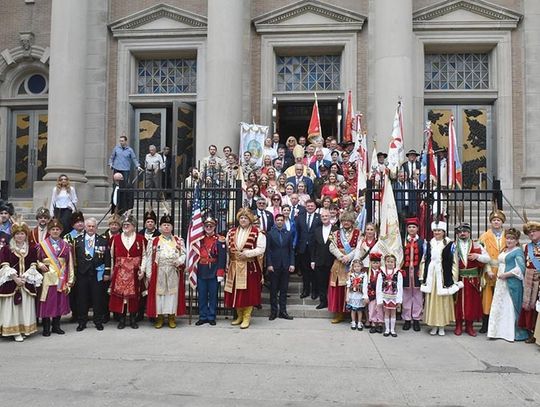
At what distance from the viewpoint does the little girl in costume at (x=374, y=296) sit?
923cm

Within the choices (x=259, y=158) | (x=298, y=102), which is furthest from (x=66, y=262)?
(x=298, y=102)

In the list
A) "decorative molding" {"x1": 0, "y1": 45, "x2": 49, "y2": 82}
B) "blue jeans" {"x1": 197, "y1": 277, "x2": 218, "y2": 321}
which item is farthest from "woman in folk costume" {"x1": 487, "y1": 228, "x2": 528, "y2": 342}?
Answer: "decorative molding" {"x1": 0, "y1": 45, "x2": 49, "y2": 82}

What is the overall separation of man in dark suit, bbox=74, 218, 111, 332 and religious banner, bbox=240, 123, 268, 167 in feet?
23.6

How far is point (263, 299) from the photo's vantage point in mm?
10961

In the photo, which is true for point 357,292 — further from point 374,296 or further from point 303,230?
point 303,230

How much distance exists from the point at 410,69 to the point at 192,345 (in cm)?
1095

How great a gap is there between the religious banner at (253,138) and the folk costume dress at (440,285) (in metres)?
7.82

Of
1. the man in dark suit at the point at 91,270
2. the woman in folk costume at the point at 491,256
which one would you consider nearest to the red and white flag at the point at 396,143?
the woman in folk costume at the point at 491,256

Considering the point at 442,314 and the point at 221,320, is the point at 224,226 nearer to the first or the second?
the point at 221,320

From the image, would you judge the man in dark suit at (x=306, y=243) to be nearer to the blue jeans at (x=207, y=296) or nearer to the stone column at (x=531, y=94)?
the blue jeans at (x=207, y=296)

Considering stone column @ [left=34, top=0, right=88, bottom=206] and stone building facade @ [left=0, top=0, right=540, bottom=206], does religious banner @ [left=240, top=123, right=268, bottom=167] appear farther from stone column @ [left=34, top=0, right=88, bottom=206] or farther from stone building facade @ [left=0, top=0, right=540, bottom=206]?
stone column @ [left=34, top=0, right=88, bottom=206]

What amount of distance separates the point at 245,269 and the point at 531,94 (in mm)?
11509

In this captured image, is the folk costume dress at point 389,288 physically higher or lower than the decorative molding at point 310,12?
lower

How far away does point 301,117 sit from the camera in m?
19.2
